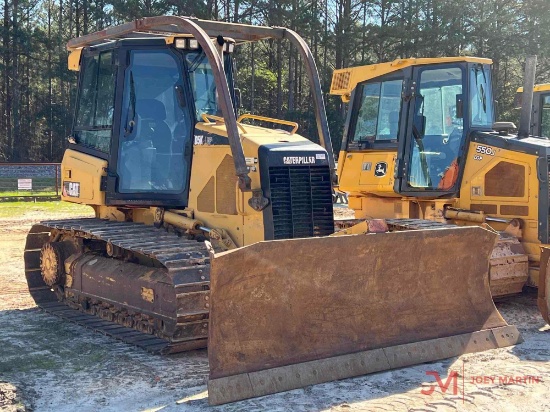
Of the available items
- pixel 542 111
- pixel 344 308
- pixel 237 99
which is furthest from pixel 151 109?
pixel 542 111

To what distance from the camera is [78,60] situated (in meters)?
8.32

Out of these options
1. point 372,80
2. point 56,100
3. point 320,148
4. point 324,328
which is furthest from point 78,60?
point 56,100

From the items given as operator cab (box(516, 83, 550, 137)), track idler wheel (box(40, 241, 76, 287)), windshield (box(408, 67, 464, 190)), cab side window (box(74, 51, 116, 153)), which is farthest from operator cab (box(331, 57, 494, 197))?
track idler wheel (box(40, 241, 76, 287))

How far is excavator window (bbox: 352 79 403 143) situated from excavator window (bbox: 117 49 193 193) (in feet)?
10.6

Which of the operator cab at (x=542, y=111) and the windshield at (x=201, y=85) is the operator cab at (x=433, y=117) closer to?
the windshield at (x=201, y=85)

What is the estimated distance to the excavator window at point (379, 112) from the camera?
9414mm

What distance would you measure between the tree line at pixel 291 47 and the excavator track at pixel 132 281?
1083 inches

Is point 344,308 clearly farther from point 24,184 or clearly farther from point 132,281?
point 24,184

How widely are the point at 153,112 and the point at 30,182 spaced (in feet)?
55.4

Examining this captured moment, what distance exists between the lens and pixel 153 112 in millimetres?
7402

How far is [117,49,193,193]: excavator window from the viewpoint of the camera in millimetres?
7258

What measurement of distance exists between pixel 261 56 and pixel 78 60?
108 ft

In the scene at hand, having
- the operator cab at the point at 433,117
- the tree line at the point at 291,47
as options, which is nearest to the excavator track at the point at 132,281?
the operator cab at the point at 433,117

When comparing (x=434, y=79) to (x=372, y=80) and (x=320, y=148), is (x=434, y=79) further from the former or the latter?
(x=320, y=148)
